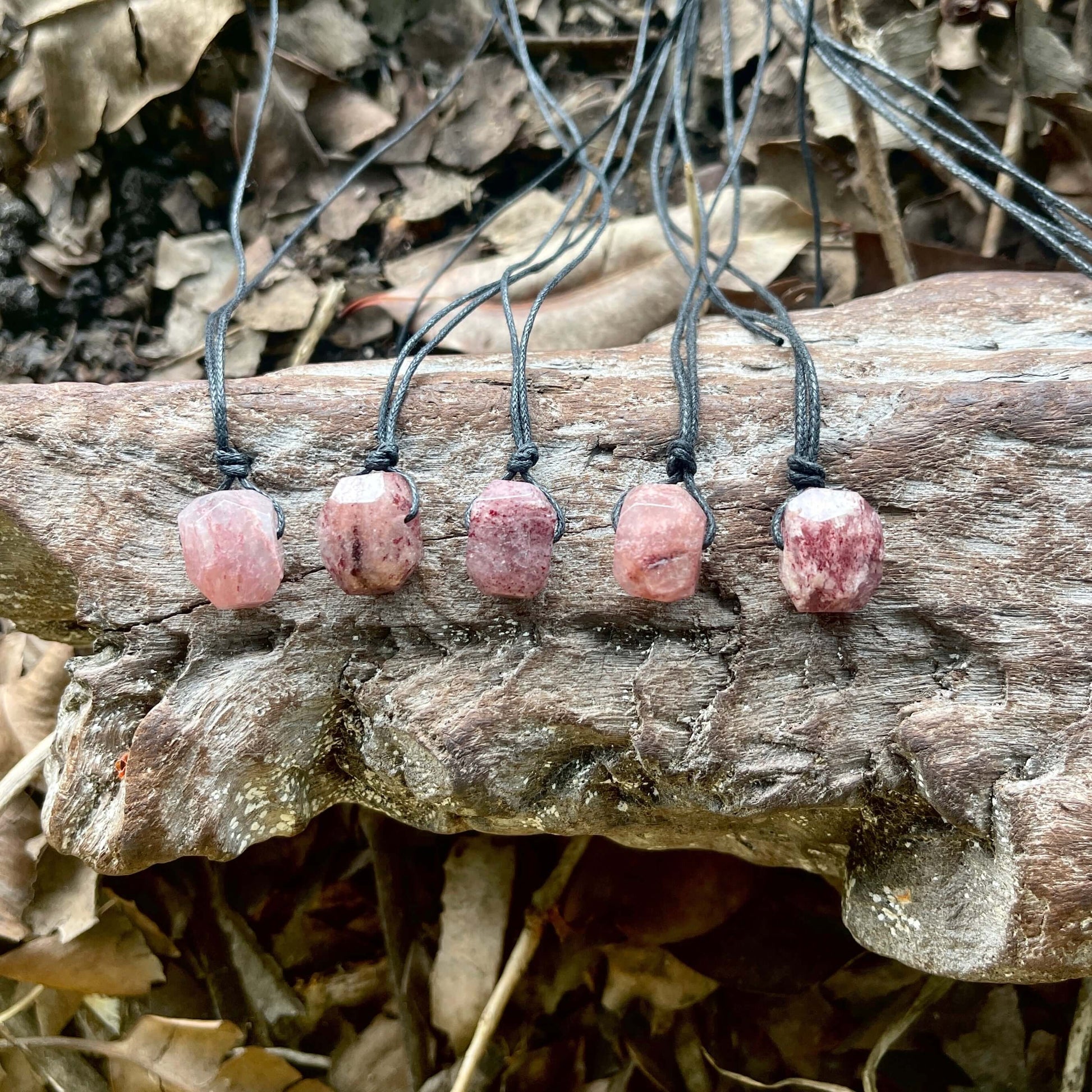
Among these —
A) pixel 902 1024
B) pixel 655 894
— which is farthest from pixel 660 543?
pixel 902 1024

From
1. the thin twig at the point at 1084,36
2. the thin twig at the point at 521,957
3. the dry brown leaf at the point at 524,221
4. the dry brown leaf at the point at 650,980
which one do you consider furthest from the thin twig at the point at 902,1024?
the thin twig at the point at 1084,36

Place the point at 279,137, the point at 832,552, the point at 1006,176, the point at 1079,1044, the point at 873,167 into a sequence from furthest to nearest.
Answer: the point at 279,137, the point at 1006,176, the point at 873,167, the point at 1079,1044, the point at 832,552

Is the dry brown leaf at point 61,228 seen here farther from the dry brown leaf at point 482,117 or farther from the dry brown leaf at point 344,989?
the dry brown leaf at point 344,989

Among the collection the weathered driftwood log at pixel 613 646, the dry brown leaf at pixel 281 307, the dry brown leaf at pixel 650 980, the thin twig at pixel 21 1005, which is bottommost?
the dry brown leaf at pixel 650 980

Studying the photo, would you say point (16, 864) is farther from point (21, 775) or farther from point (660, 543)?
point (660, 543)

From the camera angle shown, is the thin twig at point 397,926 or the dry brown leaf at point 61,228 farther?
the dry brown leaf at point 61,228
